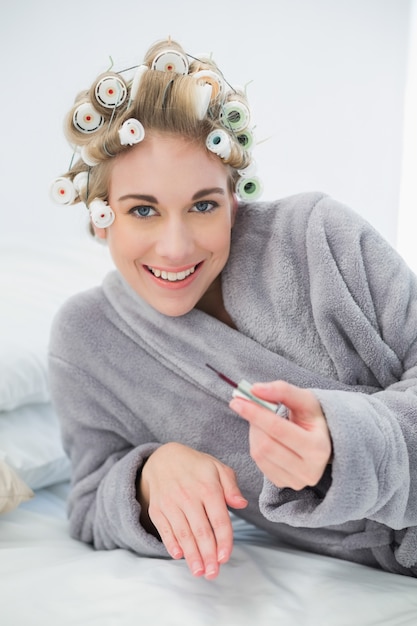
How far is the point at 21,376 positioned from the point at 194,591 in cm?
64

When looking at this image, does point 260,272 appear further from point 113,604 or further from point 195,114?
point 113,604

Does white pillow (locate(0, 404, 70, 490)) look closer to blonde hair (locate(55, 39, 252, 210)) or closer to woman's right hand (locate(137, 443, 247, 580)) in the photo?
woman's right hand (locate(137, 443, 247, 580))

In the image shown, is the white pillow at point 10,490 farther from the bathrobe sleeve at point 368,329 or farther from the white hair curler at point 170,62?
the white hair curler at point 170,62

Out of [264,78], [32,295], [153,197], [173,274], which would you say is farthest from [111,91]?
[264,78]

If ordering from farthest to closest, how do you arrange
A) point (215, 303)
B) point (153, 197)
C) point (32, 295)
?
1. point (32, 295)
2. point (215, 303)
3. point (153, 197)

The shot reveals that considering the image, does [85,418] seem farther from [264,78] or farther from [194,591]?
[264,78]

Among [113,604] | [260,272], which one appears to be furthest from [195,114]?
[113,604]

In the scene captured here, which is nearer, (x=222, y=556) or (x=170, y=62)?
(x=222, y=556)

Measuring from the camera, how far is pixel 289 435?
0.80 meters

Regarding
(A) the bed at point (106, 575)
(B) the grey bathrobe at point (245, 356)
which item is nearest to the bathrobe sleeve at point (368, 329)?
(B) the grey bathrobe at point (245, 356)

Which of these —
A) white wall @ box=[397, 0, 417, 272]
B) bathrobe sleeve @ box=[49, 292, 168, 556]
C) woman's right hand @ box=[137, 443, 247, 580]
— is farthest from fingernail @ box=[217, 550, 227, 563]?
white wall @ box=[397, 0, 417, 272]

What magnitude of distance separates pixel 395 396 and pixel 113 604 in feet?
1.47

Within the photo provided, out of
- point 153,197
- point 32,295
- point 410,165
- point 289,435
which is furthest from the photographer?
point 410,165

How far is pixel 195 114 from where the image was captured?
112 cm
